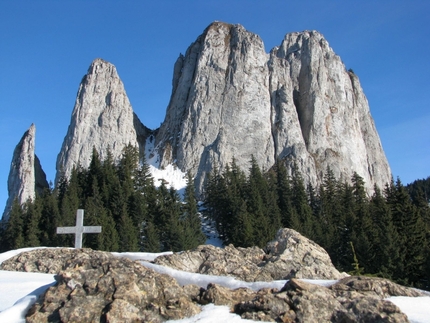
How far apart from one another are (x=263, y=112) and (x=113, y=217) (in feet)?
177

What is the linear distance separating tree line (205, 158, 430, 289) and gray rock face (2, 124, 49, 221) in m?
39.2

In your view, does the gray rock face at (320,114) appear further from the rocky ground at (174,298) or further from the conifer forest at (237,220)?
the rocky ground at (174,298)

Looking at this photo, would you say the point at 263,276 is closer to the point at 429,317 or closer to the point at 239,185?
the point at 429,317

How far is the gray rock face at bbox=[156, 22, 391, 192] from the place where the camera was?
93.2 metres

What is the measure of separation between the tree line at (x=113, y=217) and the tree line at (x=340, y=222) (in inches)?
209

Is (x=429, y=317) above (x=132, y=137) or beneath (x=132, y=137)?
beneath

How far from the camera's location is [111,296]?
9.01 meters

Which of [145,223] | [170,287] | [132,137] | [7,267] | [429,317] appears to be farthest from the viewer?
[132,137]

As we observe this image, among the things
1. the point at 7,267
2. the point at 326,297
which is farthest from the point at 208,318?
the point at 7,267

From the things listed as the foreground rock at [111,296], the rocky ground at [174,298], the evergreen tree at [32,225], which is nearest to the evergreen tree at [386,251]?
the rocky ground at [174,298]

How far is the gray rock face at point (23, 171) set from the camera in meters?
81.8

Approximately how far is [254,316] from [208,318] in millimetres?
929

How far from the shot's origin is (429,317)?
8469 mm

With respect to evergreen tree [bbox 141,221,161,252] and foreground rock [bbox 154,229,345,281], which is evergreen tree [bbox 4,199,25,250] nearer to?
evergreen tree [bbox 141,221,161,252]
